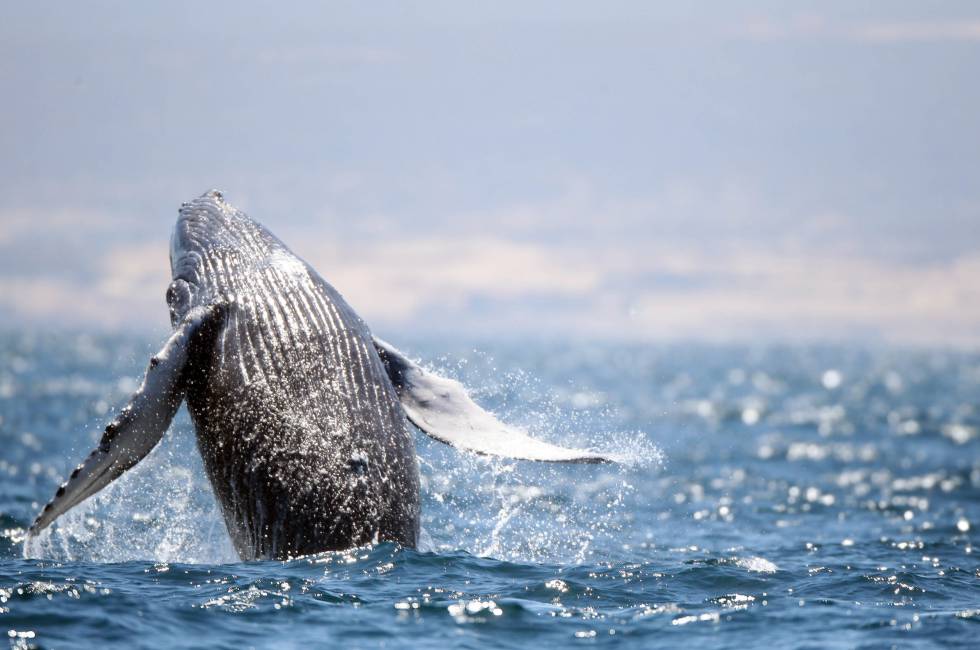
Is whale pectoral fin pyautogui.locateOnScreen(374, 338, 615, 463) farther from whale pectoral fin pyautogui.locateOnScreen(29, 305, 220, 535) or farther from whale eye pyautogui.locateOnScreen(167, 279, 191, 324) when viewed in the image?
whale pectoral fin pyautogui.locateOnScreen(29, 305, 220, 535)

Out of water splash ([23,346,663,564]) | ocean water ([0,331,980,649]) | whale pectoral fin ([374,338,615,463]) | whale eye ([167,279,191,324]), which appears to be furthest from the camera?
water splash ([23,346,663,564])

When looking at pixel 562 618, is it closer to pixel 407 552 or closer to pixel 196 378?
pixel 407 552

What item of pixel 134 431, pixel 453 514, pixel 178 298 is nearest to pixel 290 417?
pixel 134 431

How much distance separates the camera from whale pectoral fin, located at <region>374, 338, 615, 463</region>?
35.3 feet

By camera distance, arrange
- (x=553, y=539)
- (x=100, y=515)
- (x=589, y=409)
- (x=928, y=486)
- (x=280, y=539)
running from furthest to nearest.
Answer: (x=589, y=409) < (x=928, y=486) < (x=100, y=515) < (x=553, y=539) < (x=280, y=539)

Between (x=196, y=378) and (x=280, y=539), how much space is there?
1.41 metres

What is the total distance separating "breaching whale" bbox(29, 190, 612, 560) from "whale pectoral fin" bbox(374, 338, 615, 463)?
1 cm

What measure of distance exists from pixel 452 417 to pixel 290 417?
1.44m

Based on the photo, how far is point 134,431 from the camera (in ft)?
32.4

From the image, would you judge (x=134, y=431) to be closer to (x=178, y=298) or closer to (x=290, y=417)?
(x=290, y=417)

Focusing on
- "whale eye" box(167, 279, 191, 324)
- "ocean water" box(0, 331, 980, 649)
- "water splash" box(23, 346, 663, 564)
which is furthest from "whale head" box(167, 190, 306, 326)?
"water splash" box(23, 346, 663, 564)

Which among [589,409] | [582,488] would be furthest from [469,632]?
[589,409]

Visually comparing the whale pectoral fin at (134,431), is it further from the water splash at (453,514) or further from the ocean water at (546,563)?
the ocean water at (546,563)

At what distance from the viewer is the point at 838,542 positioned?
51.6ft
